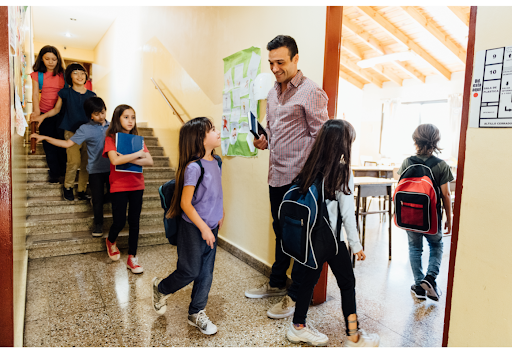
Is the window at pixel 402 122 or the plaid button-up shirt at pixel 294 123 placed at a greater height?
the window at pixel 402 122

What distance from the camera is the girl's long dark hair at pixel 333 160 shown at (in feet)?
5.11

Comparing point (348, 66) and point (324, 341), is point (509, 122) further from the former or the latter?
point (348, 66)

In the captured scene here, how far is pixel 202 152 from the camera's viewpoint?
1726mm

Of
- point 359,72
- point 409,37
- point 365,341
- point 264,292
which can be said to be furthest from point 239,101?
point 359,72

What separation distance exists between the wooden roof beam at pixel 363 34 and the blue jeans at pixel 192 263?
19.9 ft

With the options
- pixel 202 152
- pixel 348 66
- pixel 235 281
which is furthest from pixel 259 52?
pixel 348 66

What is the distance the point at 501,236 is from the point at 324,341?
93 cm

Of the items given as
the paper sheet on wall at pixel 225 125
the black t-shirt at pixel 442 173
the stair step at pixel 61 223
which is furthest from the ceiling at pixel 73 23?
the black t-shirt at pixel 442 173

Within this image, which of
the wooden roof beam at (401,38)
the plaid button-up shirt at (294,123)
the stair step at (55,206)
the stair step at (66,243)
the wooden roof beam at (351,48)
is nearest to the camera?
the plaid button-up shirt at (294,123)

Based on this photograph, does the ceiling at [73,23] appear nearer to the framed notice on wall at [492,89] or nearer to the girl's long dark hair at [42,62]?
the girl's long dark hair at [42,62]

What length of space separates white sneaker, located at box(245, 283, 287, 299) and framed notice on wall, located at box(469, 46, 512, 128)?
151 cm

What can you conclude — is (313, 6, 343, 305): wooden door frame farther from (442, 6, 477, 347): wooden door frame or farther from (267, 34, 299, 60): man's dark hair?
(442, 6, 477, 347): wooden door frame

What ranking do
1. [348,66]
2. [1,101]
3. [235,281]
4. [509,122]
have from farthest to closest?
1. [348,66]
2. [235,281]
3. [509,122]
4. [1,101]

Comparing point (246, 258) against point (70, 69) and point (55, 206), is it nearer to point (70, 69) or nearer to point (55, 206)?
point (55, 206)
